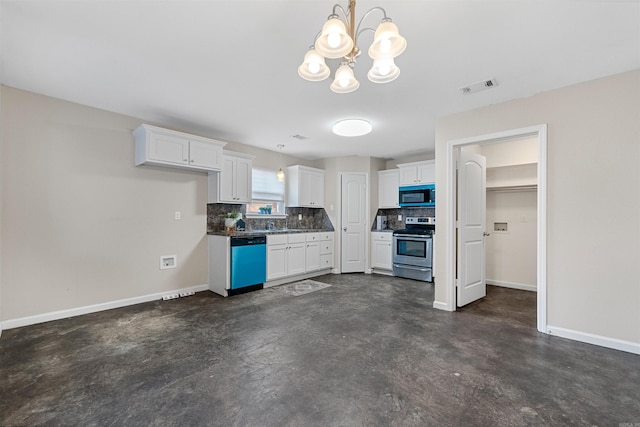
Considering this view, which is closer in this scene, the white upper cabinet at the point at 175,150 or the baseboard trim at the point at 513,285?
the white upper cabinet at the point at 175,150

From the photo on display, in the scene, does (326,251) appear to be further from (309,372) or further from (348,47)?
(348,47)

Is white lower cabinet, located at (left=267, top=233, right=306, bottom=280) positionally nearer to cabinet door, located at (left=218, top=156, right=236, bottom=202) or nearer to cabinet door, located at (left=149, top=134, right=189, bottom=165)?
cabinet door, located at (left=218, top=156, right=236, bottom=202)

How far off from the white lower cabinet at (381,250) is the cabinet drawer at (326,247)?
0.93m

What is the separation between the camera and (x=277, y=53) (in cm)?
226

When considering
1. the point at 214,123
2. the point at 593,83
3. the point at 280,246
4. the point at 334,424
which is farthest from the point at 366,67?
the point at 280,246

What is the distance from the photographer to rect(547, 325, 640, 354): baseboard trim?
→ 2.41 meters

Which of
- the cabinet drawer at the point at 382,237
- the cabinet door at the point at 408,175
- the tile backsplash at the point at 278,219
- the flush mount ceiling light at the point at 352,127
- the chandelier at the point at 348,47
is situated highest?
the flush mount ceiling light at the point at 352,127

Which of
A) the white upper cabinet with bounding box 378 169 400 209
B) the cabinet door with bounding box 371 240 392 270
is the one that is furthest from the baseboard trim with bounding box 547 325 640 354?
the white upper cabinet with bounding box 378 169 400 209

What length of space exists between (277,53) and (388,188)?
429cm

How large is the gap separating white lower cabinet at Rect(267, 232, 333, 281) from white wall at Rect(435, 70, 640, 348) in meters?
3.59

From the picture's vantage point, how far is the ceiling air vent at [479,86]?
8.80 ft

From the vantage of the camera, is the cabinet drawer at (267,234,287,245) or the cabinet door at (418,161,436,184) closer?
the cabinet drawer at (267,234,287,245)

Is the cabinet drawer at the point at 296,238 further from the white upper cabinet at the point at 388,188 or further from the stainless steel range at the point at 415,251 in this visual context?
the white upper cabinet at the point at 388,188

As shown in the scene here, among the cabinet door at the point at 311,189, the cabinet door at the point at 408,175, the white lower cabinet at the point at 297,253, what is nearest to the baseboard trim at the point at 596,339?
the cabinet door at the point at 408,175
